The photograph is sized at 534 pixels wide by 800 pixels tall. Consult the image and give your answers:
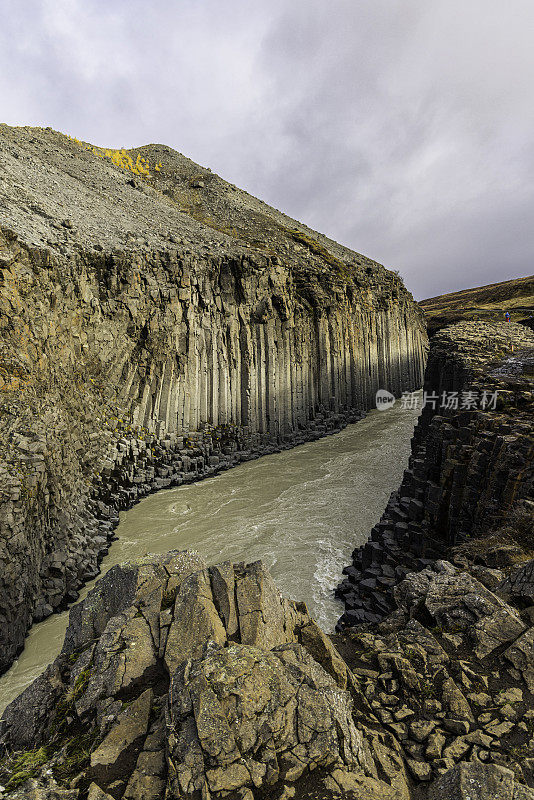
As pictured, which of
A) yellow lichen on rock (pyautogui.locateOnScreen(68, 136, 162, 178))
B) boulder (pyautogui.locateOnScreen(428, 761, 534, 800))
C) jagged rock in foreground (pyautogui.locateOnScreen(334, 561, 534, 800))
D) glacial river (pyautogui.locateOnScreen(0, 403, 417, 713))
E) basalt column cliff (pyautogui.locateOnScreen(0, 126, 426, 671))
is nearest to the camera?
boulder (pyautogui.locateOnScreen(428, 761, 534, 800))

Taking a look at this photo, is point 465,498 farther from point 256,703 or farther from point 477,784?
point 256,703

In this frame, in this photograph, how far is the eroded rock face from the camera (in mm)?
2898

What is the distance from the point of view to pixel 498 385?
492 inches

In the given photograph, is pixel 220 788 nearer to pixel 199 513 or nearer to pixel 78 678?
pixel 78 678

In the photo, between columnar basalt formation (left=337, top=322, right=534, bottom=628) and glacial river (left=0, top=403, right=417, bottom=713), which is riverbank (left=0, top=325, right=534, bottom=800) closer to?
columnar basalt formation (left=337, top=322, right=534, bottom=628)

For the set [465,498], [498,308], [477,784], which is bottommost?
[465,498]

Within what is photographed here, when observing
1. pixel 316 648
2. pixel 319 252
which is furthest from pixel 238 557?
pixel 319 252

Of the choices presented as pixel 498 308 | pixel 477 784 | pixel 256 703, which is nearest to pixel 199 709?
pixel 256 703

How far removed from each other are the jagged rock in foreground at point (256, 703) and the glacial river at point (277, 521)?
5429 mm

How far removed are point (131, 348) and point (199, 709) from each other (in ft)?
62.9

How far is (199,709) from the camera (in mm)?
3094

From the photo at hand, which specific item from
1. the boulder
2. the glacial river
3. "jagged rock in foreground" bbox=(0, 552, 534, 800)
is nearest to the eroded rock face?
"jagged rock in foreground" bbox=(0, 552, 534, 800)

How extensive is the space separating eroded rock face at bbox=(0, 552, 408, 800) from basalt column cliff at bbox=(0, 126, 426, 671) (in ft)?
23.4

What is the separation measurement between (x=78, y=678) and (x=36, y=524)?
8650 mm
